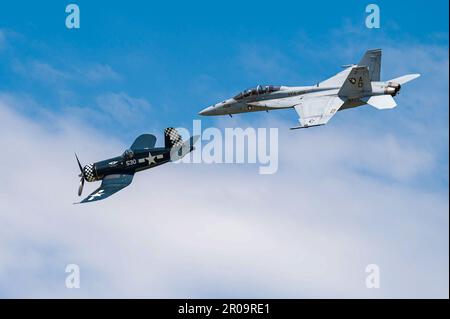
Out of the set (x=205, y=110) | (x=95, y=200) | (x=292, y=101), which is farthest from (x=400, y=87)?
(x=95, y=200)

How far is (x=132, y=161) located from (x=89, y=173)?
11.5ft

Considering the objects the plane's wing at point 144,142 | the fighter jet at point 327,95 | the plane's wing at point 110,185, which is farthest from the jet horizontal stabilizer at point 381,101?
the plane's wing at point 110,185

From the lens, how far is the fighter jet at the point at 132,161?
66312 mm

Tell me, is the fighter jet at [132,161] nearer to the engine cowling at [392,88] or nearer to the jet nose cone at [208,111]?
the jet nose cone at [208,111]

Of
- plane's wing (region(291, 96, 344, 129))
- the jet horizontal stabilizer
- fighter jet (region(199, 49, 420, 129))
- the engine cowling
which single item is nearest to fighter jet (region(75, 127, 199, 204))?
fighter jet (region(199, 49, 420, 129))

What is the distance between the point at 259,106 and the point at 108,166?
46.3 ft

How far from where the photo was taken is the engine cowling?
68.9 m

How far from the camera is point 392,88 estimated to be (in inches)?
2719

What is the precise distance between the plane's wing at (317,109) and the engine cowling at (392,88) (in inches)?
152

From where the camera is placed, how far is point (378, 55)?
229 feet

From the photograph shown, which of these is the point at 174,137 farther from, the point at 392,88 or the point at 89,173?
the point at 392,88
